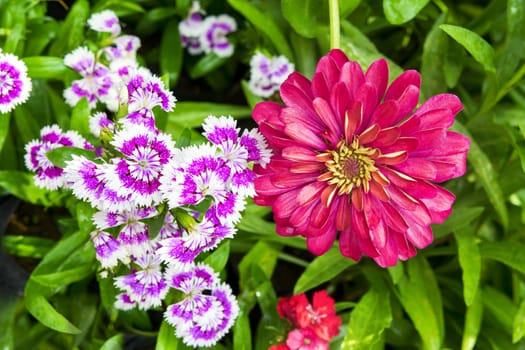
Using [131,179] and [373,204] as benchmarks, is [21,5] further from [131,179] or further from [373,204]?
[373,204]

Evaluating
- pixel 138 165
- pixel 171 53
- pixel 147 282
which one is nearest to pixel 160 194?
pixel 138 165

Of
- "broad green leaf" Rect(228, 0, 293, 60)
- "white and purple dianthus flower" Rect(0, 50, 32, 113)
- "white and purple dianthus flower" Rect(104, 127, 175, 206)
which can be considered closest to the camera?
"white and purple dianthus flower" Rect(104, 127, 175, 206)

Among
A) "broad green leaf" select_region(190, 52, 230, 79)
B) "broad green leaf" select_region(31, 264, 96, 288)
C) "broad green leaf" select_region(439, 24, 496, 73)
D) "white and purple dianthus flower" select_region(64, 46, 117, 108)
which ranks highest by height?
"broad green leaf" select_region(439, 24, 496, 73)

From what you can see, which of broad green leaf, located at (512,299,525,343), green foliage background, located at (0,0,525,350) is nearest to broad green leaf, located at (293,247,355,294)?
green foliage background, located at (0,0,525,350)

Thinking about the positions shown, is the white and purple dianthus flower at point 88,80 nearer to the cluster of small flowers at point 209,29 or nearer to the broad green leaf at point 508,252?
the cluster of small flowers at point 209,29

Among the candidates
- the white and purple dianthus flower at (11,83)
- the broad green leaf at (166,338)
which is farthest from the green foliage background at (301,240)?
the white and purple dianthus flower at (11,83)

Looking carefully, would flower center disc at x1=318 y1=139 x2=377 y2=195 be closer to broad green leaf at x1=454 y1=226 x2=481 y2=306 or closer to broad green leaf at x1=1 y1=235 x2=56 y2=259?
broad green leaf at x1=454 y1=226 x2=481 y2=306

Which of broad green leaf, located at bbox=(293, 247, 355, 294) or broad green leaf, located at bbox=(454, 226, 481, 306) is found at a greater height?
broad green leaf, located at bbox=(454, 226, 481, 306)
